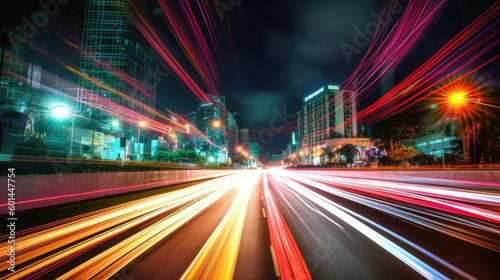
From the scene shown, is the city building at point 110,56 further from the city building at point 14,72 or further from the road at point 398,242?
the road at point 398,242

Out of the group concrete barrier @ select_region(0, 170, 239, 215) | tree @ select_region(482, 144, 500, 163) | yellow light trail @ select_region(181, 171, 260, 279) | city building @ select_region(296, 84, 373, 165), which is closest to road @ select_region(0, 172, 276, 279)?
yellow light trail @ select_region(181, 171, 260, 279)

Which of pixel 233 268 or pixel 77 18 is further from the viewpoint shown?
pixel 77 18

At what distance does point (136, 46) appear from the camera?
332 feet

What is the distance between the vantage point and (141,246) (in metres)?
5.82

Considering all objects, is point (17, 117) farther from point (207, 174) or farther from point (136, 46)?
point (136, 46)

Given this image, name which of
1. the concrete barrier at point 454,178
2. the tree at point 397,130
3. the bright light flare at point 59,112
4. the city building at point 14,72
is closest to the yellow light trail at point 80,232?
the concrete barrier at point 454,178

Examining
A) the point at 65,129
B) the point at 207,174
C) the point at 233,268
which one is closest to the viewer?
the point at 233,268

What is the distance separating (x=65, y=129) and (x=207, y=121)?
14072cm

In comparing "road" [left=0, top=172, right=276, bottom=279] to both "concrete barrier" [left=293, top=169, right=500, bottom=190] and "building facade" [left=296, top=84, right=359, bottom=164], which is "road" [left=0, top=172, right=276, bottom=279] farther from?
"building facade" [left=296, top=84, right=359, bottom=164]

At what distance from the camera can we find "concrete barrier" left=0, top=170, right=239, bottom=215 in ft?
34.2

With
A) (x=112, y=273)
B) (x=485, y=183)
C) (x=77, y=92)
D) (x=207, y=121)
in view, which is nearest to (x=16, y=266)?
(x=112, y=273)

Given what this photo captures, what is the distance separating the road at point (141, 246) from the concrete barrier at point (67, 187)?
1201 millimetres

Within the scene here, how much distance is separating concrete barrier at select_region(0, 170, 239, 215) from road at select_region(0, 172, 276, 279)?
120 cm

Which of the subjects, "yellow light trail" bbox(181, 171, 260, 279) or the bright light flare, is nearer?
"yellow light trail" bbox(181, 171, 260, 279)
